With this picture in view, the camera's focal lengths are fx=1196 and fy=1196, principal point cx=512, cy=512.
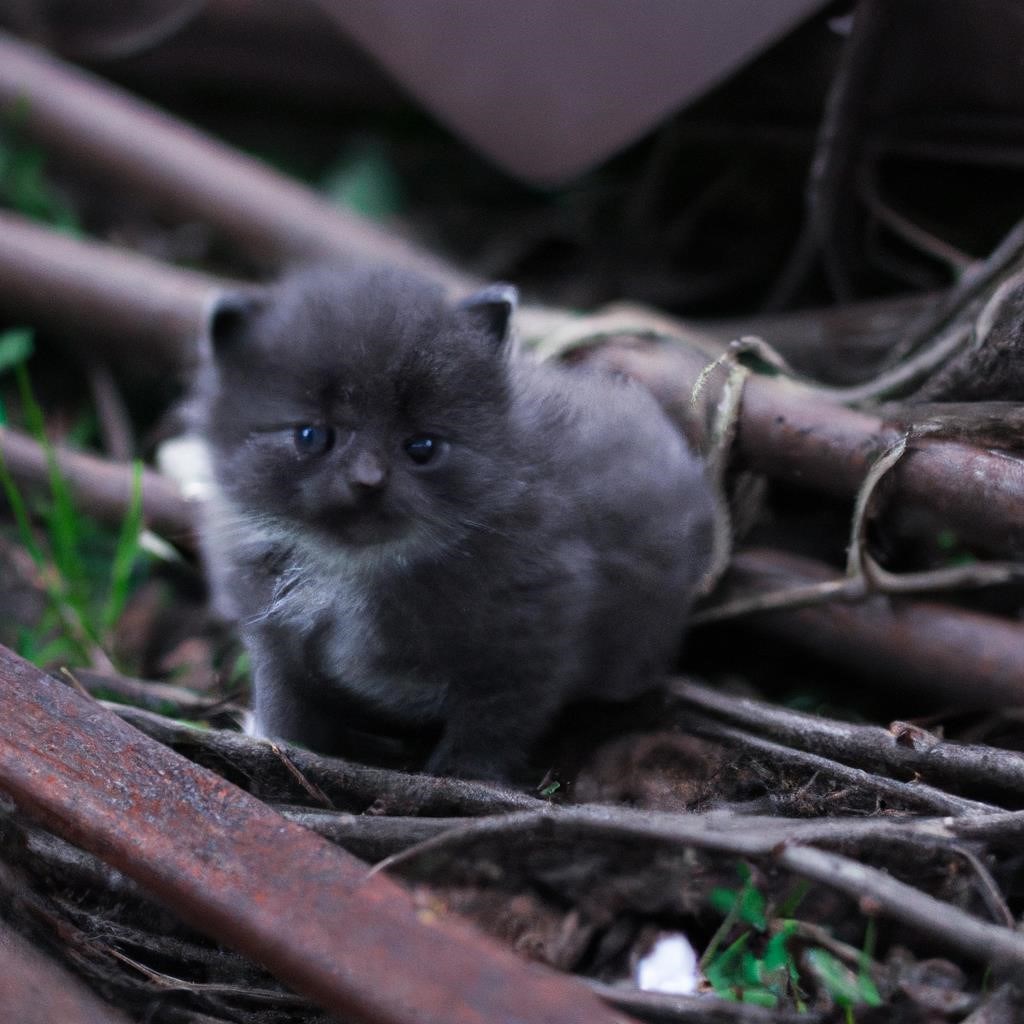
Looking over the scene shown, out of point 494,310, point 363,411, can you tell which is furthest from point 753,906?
point 494,310

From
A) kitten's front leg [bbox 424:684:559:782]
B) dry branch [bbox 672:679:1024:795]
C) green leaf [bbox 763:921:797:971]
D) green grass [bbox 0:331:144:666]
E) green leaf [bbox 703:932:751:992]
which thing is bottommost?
green grass [bbox 0:331:144:666]

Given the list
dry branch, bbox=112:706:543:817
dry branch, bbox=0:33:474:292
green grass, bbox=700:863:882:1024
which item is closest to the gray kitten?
dry branch, bbox=112:706:543:817

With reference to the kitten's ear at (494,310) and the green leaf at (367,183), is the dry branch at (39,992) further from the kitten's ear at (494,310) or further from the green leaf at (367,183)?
the green leaf at (367,183)

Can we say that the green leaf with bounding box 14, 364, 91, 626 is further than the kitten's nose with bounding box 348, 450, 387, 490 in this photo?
Yes

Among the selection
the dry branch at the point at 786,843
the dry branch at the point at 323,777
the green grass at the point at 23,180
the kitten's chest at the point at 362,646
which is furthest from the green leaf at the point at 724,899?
the green grass at the point at 23,180

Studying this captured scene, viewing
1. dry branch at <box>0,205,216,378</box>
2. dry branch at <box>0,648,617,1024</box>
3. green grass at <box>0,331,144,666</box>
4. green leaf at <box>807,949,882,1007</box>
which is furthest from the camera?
dry branch at <box>0,205,216,378</box>

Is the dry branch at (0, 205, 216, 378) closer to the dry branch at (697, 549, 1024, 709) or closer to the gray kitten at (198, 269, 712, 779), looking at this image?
the gray kitten at (198, 269, 712, 779)

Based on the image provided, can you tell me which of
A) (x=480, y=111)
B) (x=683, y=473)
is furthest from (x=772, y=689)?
(x=480, y=111)

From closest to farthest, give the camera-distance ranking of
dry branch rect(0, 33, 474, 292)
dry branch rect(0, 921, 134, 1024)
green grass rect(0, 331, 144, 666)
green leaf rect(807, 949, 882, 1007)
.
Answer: dry branch rect(0, 921, 134, 1024), green leaf rect(807, 949, 882, 1007), green grass rect(0, 331, 144, 666), dry branch rect(0, 33, 474, 292)
